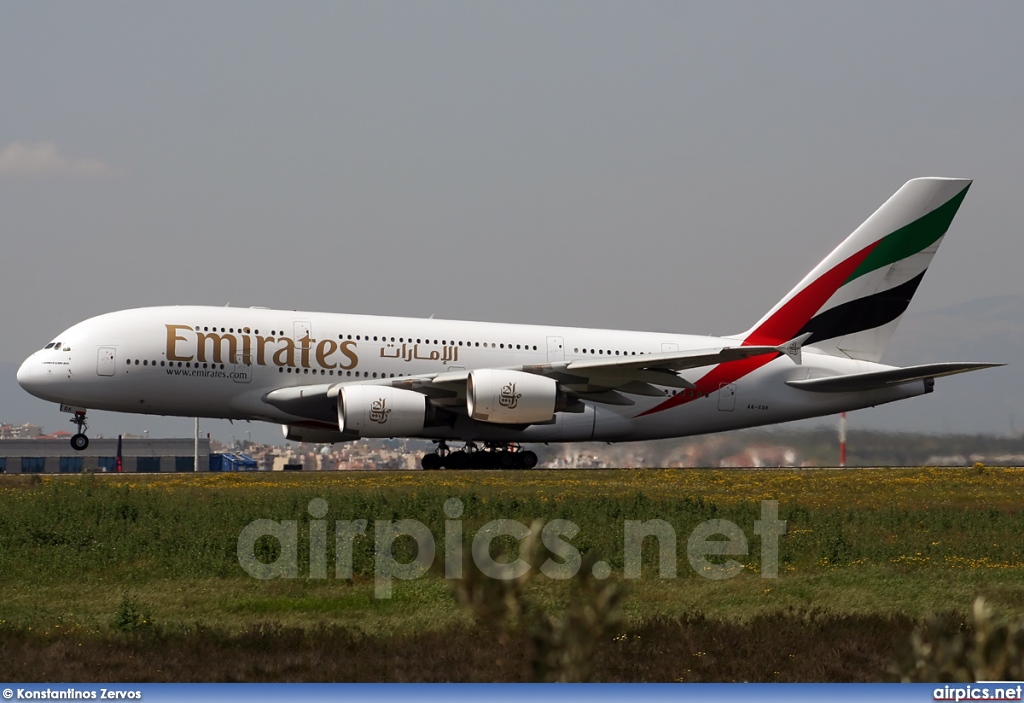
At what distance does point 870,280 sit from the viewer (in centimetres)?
3394

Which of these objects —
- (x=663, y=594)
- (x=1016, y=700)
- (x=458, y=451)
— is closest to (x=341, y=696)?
(x=1016, y=700)

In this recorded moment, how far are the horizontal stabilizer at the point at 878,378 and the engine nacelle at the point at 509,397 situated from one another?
735 cm

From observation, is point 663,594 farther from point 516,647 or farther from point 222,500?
point 222,500

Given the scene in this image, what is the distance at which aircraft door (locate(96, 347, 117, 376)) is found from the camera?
2905 centimetres

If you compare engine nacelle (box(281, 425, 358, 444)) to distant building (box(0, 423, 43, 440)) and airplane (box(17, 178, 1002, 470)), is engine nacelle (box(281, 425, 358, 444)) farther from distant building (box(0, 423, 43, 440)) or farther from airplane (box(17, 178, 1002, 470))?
distant building (box(0, 423, 43, 440))

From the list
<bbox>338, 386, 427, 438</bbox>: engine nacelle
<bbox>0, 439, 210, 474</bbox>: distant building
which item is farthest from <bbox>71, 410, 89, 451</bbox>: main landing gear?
<bbox>0, 439, 210, 474</bbox>: distant building

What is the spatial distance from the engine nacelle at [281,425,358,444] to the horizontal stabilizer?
11.8 metres

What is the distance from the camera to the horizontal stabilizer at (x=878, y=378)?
3025cm

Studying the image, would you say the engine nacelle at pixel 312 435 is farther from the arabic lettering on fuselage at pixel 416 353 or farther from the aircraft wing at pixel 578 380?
the arabic lettering on fuselage at pixel 416 353

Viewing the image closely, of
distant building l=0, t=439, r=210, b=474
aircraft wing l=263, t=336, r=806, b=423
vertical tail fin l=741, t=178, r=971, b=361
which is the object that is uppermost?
vertical tail fin l=741, t=178, r=971, b=361

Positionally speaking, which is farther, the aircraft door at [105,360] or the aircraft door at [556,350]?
the aircraft door at [556,350]

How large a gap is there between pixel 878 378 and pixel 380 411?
42.2ft

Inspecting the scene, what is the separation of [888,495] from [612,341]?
9.62m

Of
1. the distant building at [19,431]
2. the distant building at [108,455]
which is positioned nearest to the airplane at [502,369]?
the distant building at [108,455]
